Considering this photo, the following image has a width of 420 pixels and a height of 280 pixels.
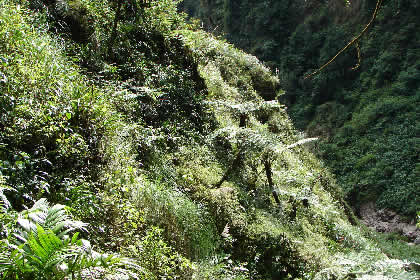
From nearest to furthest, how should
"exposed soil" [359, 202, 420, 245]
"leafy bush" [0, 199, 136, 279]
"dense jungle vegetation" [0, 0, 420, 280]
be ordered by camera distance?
"leafy bush" [0, 199, 136, 279] < "dense jungle vegetation" [0, 0, 420, 280] < "exposed soil" [359, 202, 420, 245]

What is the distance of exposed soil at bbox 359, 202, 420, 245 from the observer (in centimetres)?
1409

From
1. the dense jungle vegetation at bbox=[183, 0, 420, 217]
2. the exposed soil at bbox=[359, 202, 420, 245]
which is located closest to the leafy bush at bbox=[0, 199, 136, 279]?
the dense jungle vegetation at bbox=[183, 0, 420, 217]

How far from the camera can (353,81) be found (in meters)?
23.5

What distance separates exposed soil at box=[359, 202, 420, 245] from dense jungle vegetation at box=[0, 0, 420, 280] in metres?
8.04

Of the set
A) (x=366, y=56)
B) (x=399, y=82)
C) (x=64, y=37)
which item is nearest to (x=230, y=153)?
(x=64, y=37)

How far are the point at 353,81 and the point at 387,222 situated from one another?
37.8 feet

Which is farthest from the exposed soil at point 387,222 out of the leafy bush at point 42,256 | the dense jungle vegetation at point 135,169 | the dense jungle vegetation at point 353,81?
the leafy bush at point 42,256

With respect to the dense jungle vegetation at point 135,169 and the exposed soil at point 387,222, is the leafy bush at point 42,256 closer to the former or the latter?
the dense jungle vegetation at point 135,169

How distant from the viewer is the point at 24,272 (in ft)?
6.30

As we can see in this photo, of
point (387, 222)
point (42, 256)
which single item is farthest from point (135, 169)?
point (387, 222)

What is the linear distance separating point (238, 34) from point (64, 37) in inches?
1119

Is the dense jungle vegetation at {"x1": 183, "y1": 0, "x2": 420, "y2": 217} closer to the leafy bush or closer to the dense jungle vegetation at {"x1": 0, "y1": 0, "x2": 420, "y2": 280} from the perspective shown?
the dense jungle vegetation at {"x1": 0, "y1": 0, "x2": 420, "y2": 280}

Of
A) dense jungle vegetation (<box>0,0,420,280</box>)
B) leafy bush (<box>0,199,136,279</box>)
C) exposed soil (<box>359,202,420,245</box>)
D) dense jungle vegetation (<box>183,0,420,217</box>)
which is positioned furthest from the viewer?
dense jungle vegetation (<box>183,0,420,217</box>)

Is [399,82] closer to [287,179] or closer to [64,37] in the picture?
[287,179]
